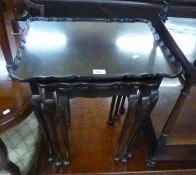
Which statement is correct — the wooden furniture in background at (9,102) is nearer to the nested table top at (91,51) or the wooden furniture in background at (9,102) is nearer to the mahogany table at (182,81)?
the nested table top at (91,51)

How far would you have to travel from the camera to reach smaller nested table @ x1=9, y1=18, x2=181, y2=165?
67 centimetres

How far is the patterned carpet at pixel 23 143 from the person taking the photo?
2.87ft

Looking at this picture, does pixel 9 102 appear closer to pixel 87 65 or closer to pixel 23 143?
pixel 23 143

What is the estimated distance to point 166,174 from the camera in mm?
1042

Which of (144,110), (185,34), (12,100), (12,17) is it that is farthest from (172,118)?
(12,17)

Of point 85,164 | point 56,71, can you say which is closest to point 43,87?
point 56,71

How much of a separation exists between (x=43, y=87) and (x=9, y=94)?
232 millimetres

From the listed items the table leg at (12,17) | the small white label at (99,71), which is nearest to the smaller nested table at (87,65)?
the small white label at (99,71)

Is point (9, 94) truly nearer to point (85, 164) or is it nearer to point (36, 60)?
point (36, 60)

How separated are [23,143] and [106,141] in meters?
0.40

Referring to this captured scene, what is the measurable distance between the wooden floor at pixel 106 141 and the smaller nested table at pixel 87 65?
0.19 m

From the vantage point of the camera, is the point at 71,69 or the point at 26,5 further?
the point at 26,5

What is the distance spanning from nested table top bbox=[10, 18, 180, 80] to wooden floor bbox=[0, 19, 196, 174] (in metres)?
0.20

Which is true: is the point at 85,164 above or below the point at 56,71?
below
